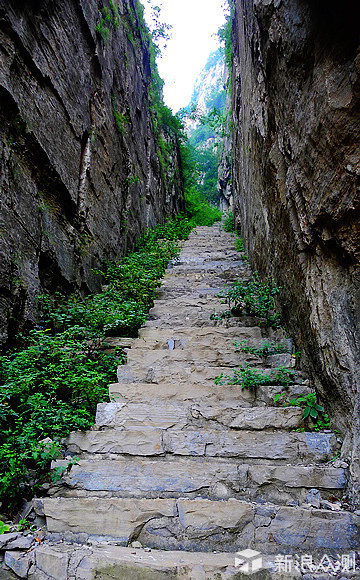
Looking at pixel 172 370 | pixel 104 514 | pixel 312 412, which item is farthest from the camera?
pixel 172 370

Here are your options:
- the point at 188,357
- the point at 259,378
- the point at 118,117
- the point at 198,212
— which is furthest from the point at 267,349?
the point at 198,212

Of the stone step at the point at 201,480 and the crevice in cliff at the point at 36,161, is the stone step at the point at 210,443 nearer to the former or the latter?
the stone step at the point at 201,480

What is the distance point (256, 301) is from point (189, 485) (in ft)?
8.68

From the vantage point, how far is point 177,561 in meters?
1.64

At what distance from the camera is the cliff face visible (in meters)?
3.24

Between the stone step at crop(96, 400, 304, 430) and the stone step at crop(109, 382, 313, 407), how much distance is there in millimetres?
80

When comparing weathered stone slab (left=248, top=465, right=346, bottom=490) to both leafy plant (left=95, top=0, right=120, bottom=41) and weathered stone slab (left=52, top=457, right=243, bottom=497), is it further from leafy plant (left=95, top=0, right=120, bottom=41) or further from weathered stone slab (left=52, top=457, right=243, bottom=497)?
leafy plant (left=95, top=0, right=120, bottom=41)

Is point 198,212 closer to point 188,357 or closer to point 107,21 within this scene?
point 107,21

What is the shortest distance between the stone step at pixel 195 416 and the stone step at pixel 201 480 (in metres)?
0.39

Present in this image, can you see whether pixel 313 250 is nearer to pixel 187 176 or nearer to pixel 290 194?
pixel 290 194

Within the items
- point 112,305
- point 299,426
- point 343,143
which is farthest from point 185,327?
point 343,143

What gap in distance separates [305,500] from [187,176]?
16.9 m

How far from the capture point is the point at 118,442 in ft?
8.04

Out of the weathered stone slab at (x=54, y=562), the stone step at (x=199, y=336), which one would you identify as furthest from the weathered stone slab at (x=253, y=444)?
the stone step at (x=199, y=336)
